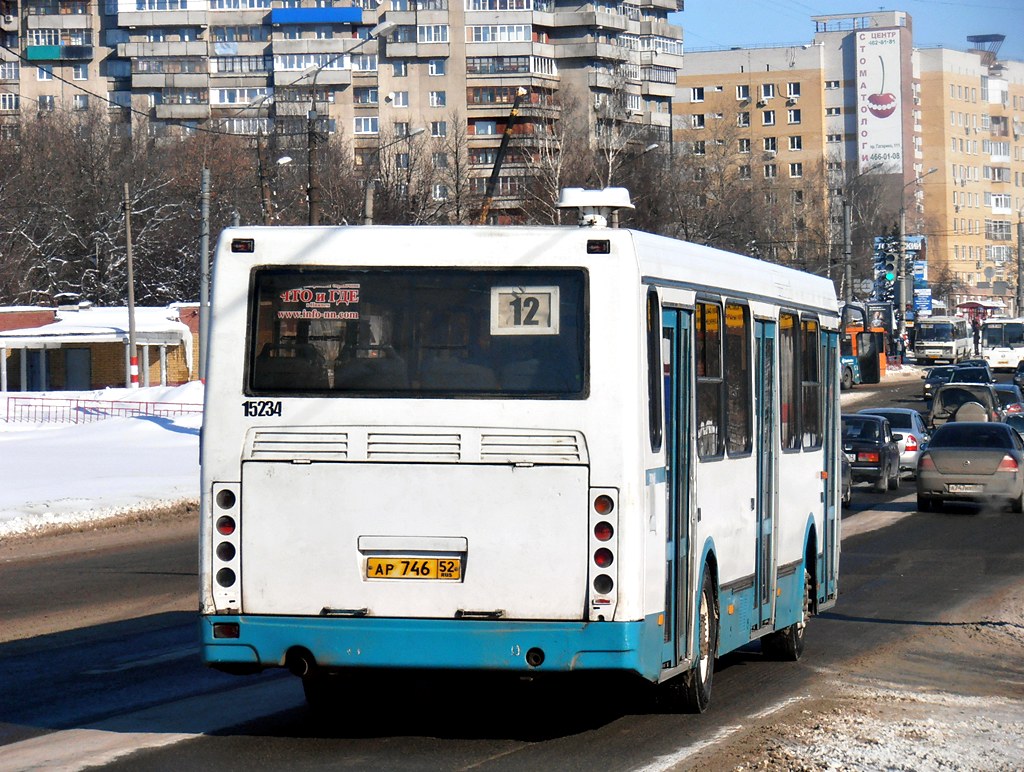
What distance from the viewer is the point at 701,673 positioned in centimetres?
942

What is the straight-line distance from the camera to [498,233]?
8.37 metres

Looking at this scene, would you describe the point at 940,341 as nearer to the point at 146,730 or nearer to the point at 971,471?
the point at 971,471

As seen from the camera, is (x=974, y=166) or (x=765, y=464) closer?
(x=765, y=464)

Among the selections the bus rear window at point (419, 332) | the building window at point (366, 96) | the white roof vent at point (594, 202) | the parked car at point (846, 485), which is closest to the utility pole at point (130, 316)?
the parked car at point (846, 485)

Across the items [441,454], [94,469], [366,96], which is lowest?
[94,469]

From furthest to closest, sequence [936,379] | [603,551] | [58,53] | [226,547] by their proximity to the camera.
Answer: [58,53] < [936,379] < [226,547] < [603,551]

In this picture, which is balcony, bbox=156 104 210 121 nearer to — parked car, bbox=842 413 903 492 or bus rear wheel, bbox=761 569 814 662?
parked car, bbox=842 413 903 492

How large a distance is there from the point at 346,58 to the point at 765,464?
114 metres

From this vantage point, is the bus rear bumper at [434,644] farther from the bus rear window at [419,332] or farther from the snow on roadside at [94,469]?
the snow on roadside at [94,469]

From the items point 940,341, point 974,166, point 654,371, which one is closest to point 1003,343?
point 940,341

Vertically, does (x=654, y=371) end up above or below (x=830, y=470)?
above

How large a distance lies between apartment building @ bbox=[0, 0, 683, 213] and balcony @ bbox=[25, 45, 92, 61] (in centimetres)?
7

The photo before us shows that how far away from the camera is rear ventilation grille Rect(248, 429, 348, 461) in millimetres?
8234

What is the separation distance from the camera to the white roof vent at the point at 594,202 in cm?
882
